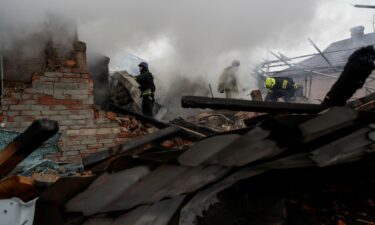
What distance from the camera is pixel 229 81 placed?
1156 centimetres

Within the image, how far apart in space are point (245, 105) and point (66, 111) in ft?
12.4

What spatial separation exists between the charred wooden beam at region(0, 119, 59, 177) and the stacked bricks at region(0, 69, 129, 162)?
11.4ft

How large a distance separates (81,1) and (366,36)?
18.0m

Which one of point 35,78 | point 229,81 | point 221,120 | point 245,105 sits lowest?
point 221,120

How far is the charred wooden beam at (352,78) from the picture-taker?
1.96 m

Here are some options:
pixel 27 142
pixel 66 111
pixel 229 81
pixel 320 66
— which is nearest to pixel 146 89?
pixel 66 111

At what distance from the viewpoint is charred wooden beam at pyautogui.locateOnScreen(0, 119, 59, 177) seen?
1.52 metres

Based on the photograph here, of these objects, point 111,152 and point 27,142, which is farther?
point 111,152

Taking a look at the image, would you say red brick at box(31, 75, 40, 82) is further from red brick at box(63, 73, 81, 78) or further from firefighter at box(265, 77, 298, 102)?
firefighter at box(265, 77, 298, 102)

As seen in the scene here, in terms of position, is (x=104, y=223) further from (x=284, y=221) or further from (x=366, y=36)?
(x=366, y=36)

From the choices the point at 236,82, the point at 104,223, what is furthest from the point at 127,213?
the point at 236,82

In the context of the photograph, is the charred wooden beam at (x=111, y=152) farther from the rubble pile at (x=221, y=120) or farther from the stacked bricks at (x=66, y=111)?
the rubble pile at (x=221, y=120)

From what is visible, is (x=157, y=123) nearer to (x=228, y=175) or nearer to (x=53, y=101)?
(x=53, y=101)

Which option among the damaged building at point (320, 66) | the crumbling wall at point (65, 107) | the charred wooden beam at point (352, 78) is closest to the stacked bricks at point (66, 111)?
the crumbling wall at point (65, 107)
